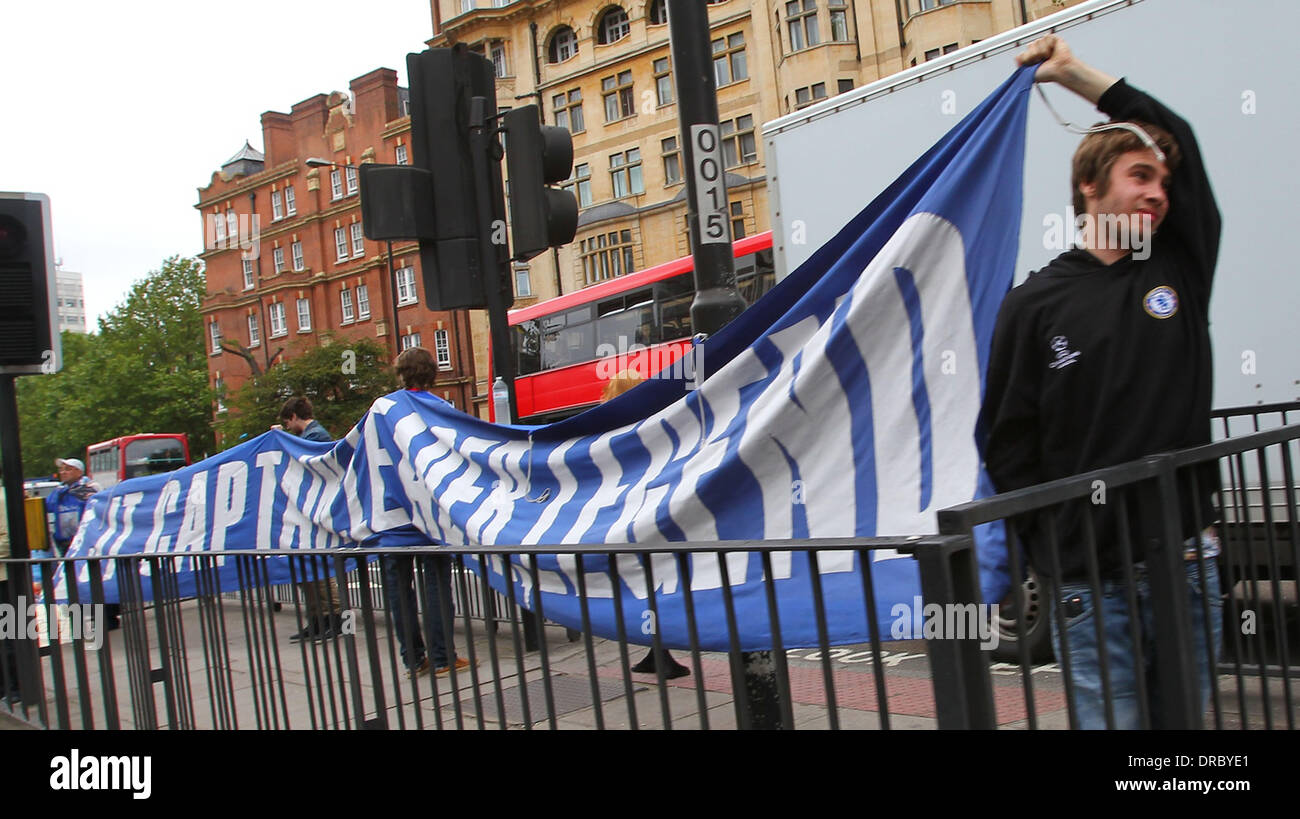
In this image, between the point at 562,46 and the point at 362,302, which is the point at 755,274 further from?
the point at 362,302

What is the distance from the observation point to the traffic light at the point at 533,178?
5008 mm

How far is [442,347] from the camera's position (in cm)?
5259

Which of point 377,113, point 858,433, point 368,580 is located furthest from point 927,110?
point 377,113

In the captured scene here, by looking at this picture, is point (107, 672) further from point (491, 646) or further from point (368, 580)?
point (491, 646)

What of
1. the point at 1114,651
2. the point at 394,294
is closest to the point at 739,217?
the point at 394,294

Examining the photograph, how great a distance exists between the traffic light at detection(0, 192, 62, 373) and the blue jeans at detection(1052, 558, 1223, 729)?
20.7 ft

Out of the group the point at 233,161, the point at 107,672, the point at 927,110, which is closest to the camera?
the point at 107,672

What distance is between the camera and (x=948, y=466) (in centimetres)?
298

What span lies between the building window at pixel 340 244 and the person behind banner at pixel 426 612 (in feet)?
184

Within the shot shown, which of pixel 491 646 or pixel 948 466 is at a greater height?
pixel 948 466

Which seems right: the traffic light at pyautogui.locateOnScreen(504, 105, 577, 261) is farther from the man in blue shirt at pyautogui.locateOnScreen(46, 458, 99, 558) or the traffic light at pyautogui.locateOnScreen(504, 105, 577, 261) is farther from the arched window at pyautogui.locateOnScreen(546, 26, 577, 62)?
the arched window at pyautogui.locateOnScreen(546, 26, 577, 62)

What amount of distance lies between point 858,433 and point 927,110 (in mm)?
4413

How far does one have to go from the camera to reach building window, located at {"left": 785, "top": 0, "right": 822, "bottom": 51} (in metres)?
37.5

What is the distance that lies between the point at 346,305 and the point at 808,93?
29202 millimetres
